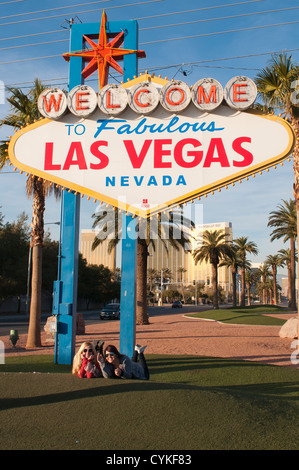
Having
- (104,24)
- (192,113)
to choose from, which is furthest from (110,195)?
(104,24)

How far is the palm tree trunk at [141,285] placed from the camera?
2841 cm

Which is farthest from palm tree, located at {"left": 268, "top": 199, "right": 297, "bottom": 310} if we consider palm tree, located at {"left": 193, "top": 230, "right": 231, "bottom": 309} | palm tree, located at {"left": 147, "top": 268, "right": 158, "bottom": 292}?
palm tree, located at {"left": 147, "top": 268, "right": 158, "bottom": 292}

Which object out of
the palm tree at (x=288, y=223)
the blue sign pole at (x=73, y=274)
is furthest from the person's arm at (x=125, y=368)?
the palm tree at (x=288, y=223)

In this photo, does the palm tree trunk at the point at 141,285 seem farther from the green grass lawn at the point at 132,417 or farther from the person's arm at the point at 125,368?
the green grass lawn at the point at 132,417

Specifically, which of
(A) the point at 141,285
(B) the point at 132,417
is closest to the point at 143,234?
(A) the point at 141,285

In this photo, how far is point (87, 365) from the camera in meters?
7.35

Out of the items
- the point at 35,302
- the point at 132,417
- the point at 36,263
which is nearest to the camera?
the point at 132,417

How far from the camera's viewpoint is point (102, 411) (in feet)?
17.9

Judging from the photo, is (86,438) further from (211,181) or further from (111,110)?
(111,110)

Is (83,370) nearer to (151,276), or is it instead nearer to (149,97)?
(149,97)

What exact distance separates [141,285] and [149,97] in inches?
738

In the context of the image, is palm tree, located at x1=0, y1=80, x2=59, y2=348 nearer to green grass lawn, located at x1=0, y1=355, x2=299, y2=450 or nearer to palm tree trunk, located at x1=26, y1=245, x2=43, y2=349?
palm tree trunk, located at x1=26, y1=245, x2=43, y2=349

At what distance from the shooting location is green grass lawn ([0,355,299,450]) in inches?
187

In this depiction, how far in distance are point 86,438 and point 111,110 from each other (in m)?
8.48
